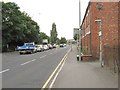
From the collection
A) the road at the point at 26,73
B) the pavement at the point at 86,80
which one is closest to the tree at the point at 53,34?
the road at the point at 26,73

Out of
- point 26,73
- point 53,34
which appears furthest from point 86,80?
point 53,34

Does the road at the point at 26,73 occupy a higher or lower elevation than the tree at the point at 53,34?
lower

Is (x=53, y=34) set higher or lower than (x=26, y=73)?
higher

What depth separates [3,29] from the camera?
73.1 metres

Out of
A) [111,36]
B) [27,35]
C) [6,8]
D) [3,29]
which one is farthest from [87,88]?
[27,35]

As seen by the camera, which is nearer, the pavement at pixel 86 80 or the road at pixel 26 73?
the pavement at pixel 86 80

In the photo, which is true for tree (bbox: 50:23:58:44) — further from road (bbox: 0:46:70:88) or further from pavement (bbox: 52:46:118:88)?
pavement (bbox: 52:46:118:88)

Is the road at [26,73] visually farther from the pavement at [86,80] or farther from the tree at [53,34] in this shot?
the tree at [53,34]

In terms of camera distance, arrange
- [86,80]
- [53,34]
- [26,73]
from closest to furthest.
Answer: [86,80], [26,73], [53,34]

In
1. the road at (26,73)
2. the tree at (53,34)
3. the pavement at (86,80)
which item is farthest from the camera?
the tree at (53,34)

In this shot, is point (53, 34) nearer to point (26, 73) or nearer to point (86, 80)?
point (26, 73)

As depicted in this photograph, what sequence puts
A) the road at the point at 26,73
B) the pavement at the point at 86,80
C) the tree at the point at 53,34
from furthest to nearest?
the tree at the point at 53,34, the road at the point at 26,73, the pavement at the point at 86,80

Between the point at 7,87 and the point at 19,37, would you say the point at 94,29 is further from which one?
the point at 19,37

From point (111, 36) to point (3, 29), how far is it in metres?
36.8
